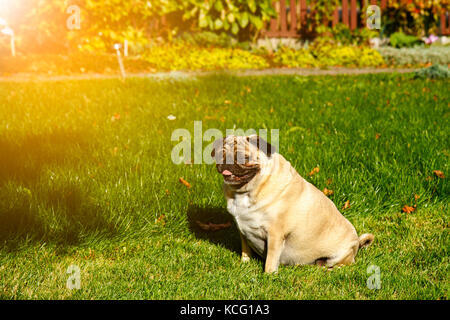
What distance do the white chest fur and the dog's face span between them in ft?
0.49

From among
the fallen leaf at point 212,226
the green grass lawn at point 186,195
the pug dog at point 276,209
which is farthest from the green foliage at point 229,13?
the pug dog at point 276,209

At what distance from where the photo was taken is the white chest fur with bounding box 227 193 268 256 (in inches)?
106

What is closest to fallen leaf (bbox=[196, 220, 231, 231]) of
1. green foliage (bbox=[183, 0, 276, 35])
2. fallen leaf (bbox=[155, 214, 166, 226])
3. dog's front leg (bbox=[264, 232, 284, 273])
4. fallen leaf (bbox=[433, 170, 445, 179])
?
fallen leaf (bbox=[155, 214, 166, 226])

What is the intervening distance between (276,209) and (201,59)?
8.43 meters

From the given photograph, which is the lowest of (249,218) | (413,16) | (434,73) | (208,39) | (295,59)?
(249,218)

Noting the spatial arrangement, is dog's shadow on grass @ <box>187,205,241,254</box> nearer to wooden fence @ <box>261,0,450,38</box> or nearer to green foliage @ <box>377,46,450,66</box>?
green foliage @ <box>377,46,450,66</box>

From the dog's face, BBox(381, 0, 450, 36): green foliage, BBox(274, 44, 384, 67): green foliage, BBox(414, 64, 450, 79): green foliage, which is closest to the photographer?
the dog's face

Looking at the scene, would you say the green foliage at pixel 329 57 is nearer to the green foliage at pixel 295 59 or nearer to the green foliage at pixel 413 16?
the green foliage at pixel 295 59

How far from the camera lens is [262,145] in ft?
8.45

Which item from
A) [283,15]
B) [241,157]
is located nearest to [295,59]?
[283,15]

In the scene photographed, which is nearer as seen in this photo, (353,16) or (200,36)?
(200,36)

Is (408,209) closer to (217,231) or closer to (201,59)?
(217,231)
